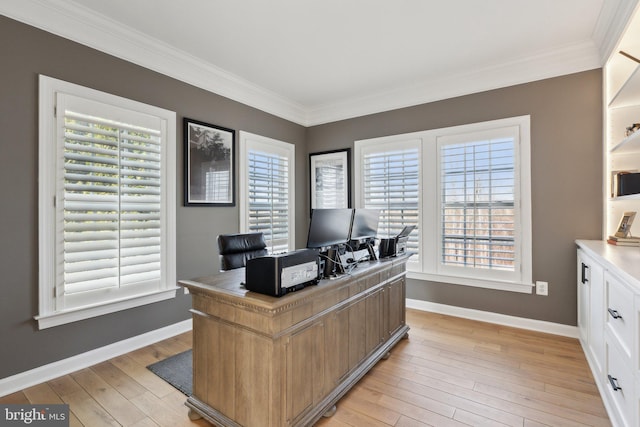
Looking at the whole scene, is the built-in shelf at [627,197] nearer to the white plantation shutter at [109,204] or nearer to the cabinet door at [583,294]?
the cabinet door at [583,294]

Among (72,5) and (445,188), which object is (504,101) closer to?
(445,188)

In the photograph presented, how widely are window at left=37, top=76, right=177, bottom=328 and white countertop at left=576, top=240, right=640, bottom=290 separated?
3.30 m

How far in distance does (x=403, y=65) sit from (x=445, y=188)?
4.77 ft

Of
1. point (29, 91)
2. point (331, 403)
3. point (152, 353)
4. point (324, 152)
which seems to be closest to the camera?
point (331, 403)

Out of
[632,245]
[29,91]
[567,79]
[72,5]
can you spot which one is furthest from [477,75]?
[29,91]

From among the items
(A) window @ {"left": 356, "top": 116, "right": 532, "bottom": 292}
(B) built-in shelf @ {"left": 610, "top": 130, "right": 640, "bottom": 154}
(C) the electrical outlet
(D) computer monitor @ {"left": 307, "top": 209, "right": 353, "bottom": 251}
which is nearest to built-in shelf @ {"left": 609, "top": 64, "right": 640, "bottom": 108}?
(B) built-in shelf @ {"left": 610, "top": 130, "right": 640, "bottom": 154}

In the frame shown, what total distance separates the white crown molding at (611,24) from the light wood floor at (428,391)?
2.58 m

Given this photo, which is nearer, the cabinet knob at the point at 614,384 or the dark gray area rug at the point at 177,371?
the cabinet knob at the point at 614,384

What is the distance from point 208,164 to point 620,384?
360 cm

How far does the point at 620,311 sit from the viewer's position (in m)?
1.61

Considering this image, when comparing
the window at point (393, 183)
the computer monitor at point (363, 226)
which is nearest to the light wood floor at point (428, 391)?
the computer monitor at point (363, 226)

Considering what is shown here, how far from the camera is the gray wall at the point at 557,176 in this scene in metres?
2.90

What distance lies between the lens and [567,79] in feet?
9.80

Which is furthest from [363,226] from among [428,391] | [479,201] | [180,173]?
[180,173]
